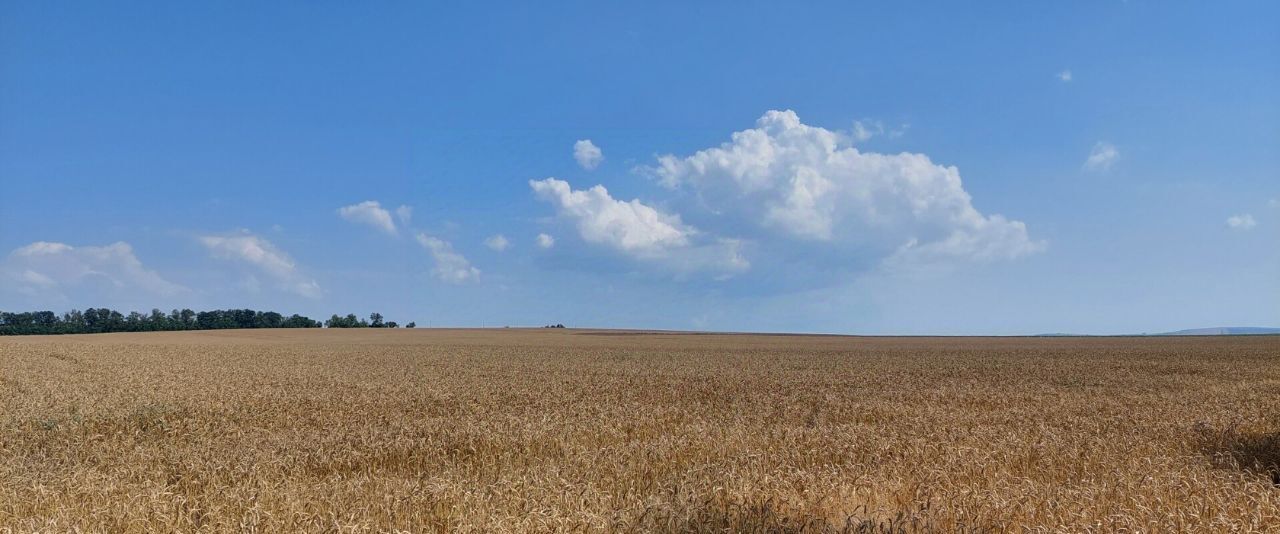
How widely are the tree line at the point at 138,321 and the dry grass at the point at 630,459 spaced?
120 m

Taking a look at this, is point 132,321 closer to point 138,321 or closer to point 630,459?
point 138,321

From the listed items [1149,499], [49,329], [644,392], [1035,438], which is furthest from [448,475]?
[49,329]

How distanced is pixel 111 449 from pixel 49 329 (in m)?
142

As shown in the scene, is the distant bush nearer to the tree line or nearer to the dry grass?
the tree line

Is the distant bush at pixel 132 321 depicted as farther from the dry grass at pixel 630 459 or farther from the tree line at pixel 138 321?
the dry grass at pixel 630 459

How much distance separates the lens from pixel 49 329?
117m

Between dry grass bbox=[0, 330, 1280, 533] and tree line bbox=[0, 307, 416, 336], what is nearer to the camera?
dry grass bbox=[0, 330, 1280, 533]

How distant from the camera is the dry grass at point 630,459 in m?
5.65

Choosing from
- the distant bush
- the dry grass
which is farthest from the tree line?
the dry grass

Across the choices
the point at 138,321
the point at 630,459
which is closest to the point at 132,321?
the point at 138,321

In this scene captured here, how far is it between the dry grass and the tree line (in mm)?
119638

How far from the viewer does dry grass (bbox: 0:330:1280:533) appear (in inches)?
223

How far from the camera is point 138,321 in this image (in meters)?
121

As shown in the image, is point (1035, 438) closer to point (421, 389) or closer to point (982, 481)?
point (982, 481)
